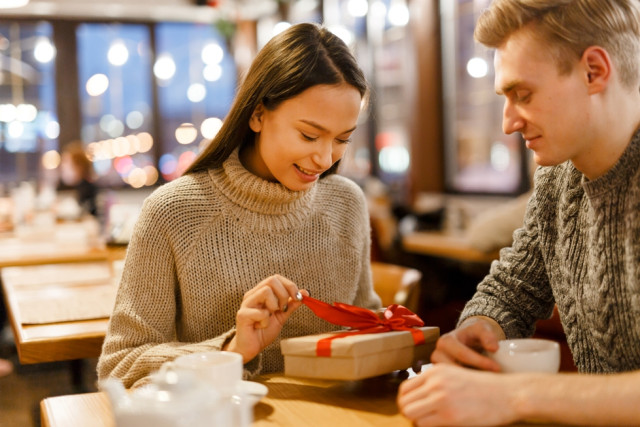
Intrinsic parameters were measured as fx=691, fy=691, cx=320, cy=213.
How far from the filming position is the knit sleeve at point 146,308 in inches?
51.9

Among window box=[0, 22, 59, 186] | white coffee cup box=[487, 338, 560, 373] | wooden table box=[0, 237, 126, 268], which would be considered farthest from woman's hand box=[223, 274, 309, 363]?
window box=[0, 22, 59, 186]

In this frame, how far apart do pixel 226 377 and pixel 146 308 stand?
463 millimetres

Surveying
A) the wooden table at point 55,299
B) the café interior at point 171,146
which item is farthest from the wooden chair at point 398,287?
the wooden table at point 55,299

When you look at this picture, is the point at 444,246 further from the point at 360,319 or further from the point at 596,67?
the point at 596,67

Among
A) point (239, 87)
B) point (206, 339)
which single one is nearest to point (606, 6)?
point (239, 87)

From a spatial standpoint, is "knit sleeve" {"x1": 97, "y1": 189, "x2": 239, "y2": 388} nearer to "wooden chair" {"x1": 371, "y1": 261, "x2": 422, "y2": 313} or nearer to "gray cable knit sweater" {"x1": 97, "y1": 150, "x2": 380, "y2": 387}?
"gray cable knit sweater" {"x1": 97, "y1": 150, "x2": 380, "y2": 387}

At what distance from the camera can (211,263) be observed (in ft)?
4.75

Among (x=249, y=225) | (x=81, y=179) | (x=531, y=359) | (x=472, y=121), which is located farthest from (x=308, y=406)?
(x=81, y=179)

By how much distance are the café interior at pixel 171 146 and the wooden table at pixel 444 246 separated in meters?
0.02

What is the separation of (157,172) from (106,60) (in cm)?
162

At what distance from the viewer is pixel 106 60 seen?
30.0 ft

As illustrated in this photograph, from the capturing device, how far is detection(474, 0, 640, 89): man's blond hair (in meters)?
1.11

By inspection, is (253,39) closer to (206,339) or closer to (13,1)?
(13,1)

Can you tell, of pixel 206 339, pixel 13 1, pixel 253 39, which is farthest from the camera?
pixel 253 39
